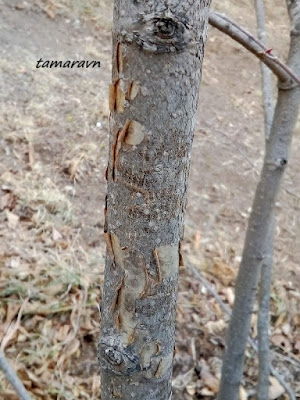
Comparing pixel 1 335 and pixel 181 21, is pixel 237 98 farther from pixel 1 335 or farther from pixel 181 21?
pixel 181 21

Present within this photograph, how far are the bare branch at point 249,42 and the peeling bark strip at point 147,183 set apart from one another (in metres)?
0.28

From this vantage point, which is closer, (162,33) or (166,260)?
(162,33)

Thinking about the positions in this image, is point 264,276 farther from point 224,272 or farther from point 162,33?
point 224,272

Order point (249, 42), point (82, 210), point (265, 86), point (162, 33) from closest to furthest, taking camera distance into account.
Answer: point (162, 33) → point (249, 42) → point (265, 86) → point (82, 210)

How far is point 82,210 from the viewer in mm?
2102

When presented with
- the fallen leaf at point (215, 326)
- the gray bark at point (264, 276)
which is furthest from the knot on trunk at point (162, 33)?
the fallen leaf at point (215, 326)

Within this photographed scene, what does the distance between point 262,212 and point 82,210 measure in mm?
1300

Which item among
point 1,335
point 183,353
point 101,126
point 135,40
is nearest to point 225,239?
point 183,353

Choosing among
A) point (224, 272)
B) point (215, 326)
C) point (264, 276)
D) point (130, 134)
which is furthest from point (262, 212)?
point (224, 272)

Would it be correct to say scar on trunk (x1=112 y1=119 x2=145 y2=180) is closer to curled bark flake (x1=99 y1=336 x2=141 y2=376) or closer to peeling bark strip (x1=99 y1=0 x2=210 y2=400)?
peeling bark strip (x1=99 y1=0 x2=210 y2=400)

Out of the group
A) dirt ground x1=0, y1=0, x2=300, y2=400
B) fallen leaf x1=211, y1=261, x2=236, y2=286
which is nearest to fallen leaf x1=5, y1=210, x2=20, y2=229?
dirt ground x1=0, y1=0, x2=300, y2=400

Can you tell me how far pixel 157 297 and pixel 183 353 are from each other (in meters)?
1.15

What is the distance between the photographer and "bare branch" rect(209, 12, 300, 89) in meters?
0.68

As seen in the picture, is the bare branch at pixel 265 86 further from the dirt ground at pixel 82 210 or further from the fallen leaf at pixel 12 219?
the fallen leaf at pixel 12 219
